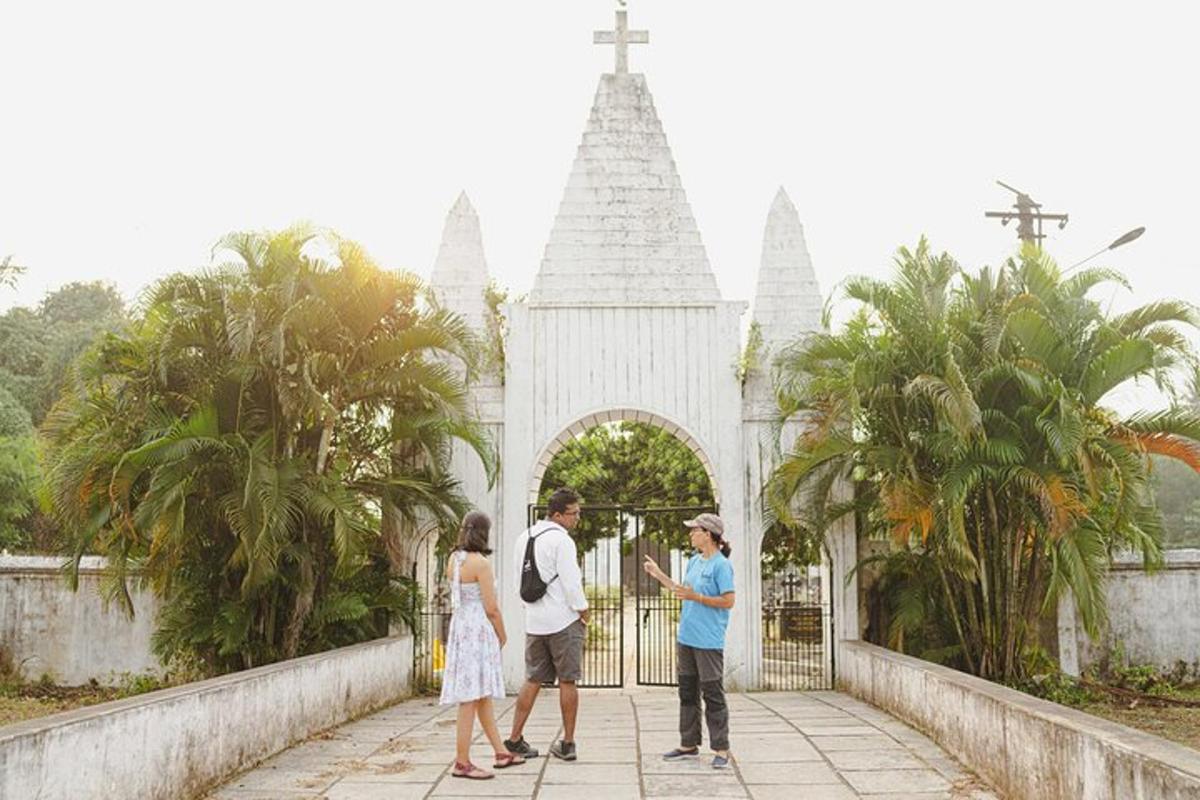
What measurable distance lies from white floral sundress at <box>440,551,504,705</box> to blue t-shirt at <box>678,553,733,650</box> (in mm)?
1205

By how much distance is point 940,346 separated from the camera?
1053 centimetres

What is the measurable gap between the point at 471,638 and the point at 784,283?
8.17m

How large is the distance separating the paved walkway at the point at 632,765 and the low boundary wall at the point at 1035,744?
6.9 inches

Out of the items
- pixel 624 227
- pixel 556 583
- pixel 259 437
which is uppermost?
pixel 624 227

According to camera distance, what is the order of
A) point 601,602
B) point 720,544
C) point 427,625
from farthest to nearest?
point 601,602 < point 427,625 < point 720,544

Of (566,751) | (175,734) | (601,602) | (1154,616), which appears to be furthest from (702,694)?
(601,602)

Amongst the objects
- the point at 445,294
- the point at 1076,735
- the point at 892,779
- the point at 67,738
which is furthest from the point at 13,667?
the point at 1076,735

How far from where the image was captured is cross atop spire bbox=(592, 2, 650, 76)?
13.6m

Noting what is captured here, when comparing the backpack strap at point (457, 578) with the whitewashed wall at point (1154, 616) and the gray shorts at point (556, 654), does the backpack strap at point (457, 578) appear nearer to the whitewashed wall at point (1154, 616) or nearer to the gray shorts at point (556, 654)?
the gray shorts at point (556, 654)

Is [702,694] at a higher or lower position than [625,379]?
lower

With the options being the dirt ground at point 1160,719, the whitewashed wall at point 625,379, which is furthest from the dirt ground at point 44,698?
the dirt ground at point 1160,719

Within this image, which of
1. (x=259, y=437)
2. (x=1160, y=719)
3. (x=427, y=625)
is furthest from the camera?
(x=427, y=625)

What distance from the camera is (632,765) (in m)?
7.01

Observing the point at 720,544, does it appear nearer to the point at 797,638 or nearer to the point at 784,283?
the point at 784,283
